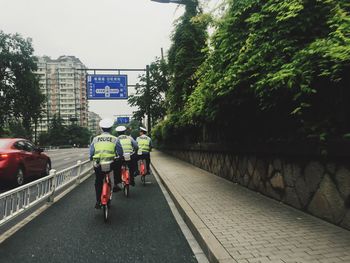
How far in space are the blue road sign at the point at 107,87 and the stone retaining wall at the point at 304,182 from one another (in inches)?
817

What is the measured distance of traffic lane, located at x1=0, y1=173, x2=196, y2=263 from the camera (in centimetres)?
482

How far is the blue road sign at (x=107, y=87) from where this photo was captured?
29.2 m

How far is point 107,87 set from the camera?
97.2 ft

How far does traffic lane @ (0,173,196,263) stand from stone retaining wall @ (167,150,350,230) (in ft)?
7.07

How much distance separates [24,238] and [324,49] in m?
5.18

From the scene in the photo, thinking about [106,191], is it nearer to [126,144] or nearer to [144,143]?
[126,144]

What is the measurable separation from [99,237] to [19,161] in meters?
7.36

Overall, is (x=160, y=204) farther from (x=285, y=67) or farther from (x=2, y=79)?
(x=2, y=79)

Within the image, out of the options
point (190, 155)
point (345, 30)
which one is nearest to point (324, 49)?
point (345, 30)

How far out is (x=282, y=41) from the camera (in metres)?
6.49

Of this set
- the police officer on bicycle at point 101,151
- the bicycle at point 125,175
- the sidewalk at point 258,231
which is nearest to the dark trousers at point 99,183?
the police officer on bicycle at point 101,151

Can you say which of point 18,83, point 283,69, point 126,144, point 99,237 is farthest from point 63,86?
point 283,69

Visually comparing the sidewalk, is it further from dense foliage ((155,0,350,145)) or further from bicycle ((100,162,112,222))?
bicycle ((100,162,112,222))

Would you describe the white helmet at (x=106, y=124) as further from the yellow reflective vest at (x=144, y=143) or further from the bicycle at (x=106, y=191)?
the yellow reflective vest at (x=144, y=143)
